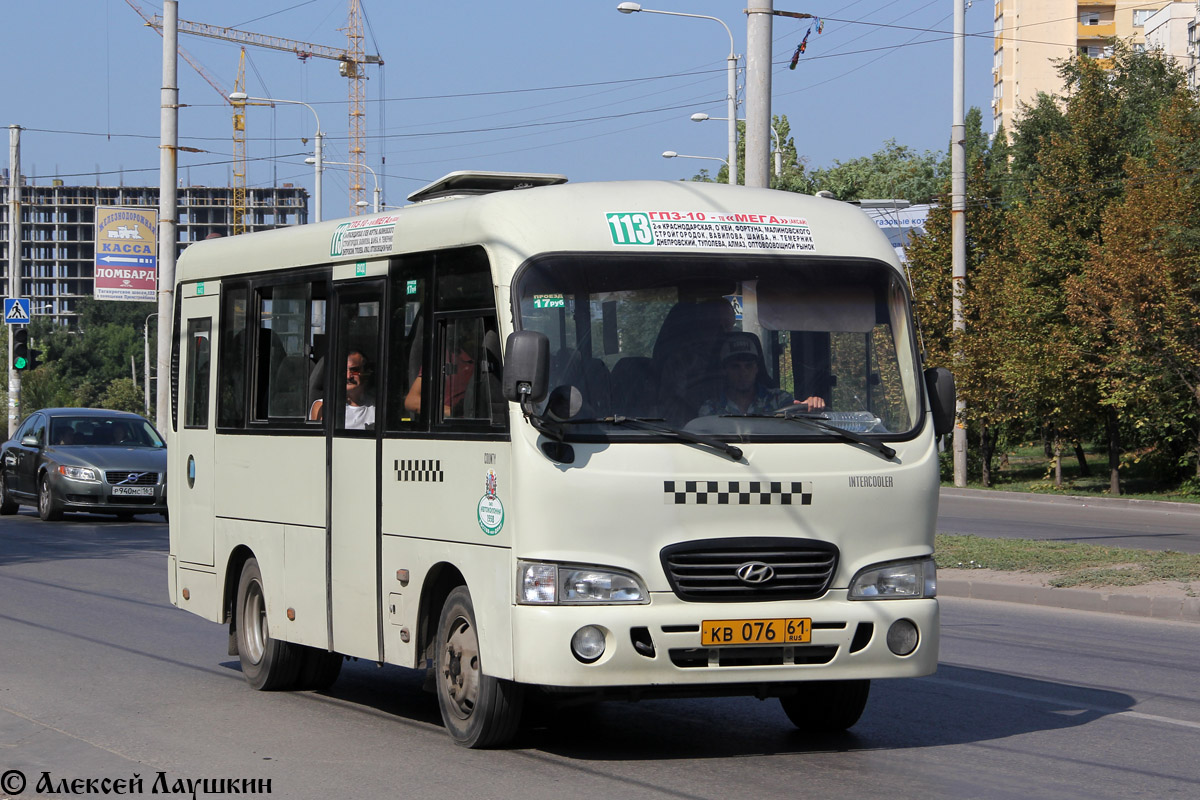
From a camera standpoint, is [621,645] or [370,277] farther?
[370,277]

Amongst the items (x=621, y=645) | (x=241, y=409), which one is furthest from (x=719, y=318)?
(x=241, y=409)

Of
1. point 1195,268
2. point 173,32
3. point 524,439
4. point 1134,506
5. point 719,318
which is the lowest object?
point 1134,506

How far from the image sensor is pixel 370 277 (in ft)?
29.7

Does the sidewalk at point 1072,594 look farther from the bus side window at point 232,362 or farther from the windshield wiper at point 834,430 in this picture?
the bus side window at point 232,362

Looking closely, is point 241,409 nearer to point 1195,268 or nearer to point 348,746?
point 348,746

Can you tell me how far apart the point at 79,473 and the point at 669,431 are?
18.2 m

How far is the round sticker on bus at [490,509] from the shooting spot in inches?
294

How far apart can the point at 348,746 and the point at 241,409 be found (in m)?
3.13

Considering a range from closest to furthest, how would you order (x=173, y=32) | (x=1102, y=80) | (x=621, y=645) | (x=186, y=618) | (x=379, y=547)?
1. (x=621, y=645)
2. (x=379, y=547)
3. (x=186, y=618)
4. (x=173, y=32)
5. (x=1102, y=80)

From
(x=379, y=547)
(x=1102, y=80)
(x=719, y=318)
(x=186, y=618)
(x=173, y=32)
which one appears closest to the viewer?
(x=719, y=318)

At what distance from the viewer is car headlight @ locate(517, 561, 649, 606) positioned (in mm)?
7215

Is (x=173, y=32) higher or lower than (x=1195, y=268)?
higher

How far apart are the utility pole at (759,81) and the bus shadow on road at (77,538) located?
28.7 feet

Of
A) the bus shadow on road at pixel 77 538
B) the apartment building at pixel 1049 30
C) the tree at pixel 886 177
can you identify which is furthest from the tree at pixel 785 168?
the bus shadow on road at pixel 77 538
